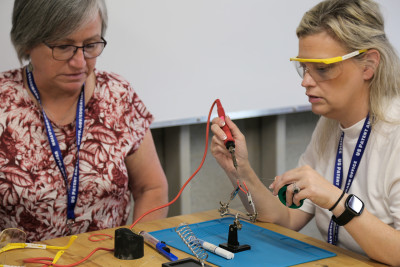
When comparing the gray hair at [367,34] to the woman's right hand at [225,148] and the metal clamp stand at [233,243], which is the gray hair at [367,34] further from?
the metal clamp stand at [233,243]

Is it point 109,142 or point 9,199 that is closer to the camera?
point 9,199

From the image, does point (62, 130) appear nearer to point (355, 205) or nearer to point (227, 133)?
point (227, 133)

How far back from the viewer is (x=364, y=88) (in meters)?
1.72

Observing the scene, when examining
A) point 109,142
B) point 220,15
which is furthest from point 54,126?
point 220,15

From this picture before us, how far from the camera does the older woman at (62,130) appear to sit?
5.95 ft

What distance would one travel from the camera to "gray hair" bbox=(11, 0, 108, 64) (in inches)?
69.9

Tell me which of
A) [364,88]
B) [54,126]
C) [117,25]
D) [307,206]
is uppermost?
[117,25]

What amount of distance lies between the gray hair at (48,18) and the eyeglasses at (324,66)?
75 centimetres

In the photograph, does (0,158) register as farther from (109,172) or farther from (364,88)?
(364,88)

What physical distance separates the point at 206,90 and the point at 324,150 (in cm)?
108

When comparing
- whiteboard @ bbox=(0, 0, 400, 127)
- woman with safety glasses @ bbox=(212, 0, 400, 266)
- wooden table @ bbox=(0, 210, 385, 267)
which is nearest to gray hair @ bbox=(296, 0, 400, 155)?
woman with safety glasses @ bbox=(212, 0, 400, 266)

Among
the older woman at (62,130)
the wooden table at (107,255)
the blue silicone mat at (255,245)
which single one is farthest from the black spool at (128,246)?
the older woman at (62,130)

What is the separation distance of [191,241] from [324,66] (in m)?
0.69

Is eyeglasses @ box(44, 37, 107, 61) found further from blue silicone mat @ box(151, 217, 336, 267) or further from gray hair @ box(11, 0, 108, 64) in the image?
blue silicone mat @ box(151, 217, 336, 267)
